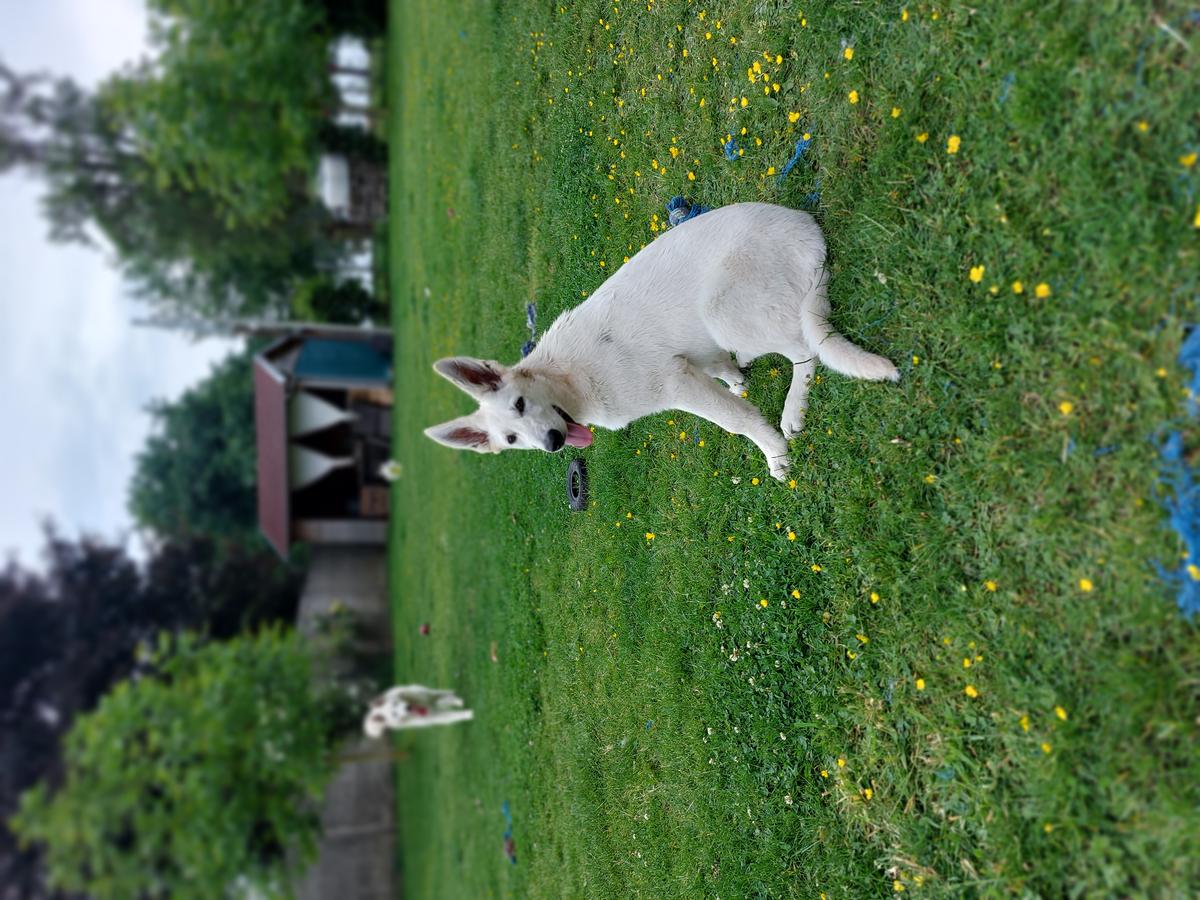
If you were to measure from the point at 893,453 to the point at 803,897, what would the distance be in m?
2.42

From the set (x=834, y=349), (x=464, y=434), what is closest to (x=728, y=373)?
(x=834, y=349)

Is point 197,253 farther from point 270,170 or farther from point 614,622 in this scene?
point 614,622

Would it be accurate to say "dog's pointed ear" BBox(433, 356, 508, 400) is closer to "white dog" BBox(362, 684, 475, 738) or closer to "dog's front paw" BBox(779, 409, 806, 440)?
"dog's front paw" BBox(779, 409, 806, 440)

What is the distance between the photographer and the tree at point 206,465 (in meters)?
28.0

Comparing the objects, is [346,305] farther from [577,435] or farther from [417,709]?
[577,435]

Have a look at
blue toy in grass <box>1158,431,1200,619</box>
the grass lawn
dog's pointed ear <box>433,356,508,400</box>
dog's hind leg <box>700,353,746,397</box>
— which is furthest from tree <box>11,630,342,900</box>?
blue toy in grass <box>1158,431,1200,619</box>

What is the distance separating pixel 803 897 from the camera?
3.91 meters

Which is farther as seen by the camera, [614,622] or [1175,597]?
[614,622]

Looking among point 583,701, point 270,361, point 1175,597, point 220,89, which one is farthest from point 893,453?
point 220,89

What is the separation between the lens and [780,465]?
433cm

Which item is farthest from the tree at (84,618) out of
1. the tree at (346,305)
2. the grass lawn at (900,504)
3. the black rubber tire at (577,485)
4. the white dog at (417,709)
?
the grass lawn at (900,504)

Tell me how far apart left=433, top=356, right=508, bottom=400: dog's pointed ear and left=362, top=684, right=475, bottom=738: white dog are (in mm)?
7459

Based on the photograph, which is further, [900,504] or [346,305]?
[346,305]

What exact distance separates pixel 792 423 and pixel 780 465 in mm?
259
